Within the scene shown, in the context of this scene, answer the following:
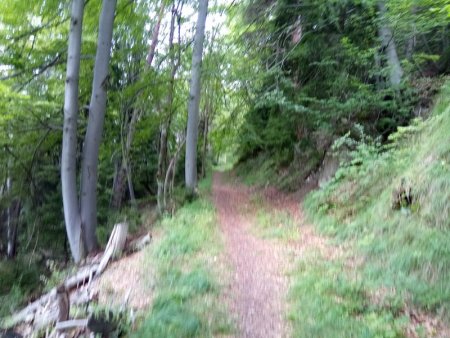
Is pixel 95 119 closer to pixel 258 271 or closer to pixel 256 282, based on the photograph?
pixel 258 271

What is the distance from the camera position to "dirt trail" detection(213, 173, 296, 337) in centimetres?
551

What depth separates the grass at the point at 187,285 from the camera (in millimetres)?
5371

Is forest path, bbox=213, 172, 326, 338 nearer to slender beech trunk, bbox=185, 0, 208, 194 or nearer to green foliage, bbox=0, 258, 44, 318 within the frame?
slender beech trunk, bbox=185, 0, 208, 194

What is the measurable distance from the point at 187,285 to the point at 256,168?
14.6 meters

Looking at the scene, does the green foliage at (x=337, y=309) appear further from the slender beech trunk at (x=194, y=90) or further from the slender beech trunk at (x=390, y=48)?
the slender beech trunk at (x=194, y=90)

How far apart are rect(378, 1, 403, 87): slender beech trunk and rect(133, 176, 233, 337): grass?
20.4ft

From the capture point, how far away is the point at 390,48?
12.0 metres

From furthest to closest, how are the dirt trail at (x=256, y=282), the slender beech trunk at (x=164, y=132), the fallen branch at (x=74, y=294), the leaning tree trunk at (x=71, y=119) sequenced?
the slender beech trunk at (x=164, y=132), the leaning tree trunk at (x=71, y=119), the fallen branch at (x=74, y=294), the dirt trail at (x=256, y=282)

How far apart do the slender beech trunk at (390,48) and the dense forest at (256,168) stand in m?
0.04

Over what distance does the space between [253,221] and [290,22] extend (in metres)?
7.92

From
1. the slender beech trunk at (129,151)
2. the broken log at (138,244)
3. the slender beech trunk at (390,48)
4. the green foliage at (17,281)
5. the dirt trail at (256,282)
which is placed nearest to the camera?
the dirt trail at (256,282)

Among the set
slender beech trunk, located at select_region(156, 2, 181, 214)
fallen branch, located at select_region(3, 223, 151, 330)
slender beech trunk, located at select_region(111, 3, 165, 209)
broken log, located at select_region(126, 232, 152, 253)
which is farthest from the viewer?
slender beech trunk, located at select_region(111, 3, 165, 209)

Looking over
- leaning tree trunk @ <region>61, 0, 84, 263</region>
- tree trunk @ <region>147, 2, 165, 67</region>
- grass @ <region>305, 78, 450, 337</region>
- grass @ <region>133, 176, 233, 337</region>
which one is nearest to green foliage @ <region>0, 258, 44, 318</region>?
leaning tree trunk @ <region>61, 0, 84, 263</region>

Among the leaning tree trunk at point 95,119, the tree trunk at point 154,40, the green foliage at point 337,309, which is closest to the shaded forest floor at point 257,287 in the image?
the green foliage at point 337,309
